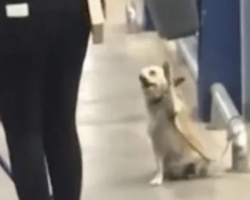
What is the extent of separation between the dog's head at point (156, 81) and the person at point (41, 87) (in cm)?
87

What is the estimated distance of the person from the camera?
174 centimetres

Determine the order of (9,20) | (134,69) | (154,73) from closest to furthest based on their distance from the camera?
(9,20) → (154,73) → (134,69)

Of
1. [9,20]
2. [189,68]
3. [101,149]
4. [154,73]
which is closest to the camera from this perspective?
[9,20]

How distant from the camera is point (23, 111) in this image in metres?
1.80

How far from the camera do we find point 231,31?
11.2 ft

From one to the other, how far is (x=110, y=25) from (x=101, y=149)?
2464mm

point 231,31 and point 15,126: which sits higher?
point 15,126

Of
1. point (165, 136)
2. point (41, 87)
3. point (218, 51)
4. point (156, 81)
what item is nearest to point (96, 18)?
point (41, 87)

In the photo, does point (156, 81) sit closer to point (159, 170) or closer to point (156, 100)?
→ point (156, 100)

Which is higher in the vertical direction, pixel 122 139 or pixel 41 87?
pixel 41 87

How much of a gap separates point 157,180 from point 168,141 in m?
0.15

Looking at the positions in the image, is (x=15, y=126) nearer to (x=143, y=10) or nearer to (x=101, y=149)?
(x=101, y=149)

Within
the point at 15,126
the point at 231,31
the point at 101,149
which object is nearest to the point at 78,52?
the point at 15,126

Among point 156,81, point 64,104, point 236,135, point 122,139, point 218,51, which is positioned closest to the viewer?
point 64,104
